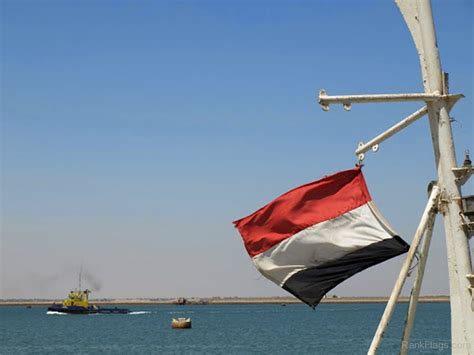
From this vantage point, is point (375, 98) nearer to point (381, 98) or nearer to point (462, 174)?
point (381, 98)

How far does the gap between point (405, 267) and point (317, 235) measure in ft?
4.55

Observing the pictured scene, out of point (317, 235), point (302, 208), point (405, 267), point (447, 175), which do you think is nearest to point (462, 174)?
point (447, 175)

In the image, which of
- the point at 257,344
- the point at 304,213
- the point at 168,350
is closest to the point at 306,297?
the point at 304,213

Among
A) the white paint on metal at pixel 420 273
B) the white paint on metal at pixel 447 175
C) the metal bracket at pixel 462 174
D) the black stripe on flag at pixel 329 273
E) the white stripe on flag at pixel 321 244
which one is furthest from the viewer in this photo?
the white stripe on flag at pixel 321 244

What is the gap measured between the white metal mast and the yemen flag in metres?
0.77

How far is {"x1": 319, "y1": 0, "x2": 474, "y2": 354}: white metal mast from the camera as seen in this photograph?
27.7 feet

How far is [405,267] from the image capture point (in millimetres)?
8680

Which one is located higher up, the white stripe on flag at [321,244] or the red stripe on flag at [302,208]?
the red stripe on flag at [302,208]

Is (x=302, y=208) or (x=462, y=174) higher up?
(x=462, y=174)

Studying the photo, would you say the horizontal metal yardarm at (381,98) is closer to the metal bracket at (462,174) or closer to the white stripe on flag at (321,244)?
the metal bracket at (462,174)

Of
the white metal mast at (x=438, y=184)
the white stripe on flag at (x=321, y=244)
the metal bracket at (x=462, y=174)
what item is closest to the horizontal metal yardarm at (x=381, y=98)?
the white metal mast at (x=438, y=184)

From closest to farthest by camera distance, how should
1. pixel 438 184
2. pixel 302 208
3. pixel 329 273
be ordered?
pixel 438 184 < pixel 329 273 < pixel 302 208

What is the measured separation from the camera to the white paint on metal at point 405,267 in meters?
8.60

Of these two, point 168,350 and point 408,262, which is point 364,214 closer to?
point 408,262
